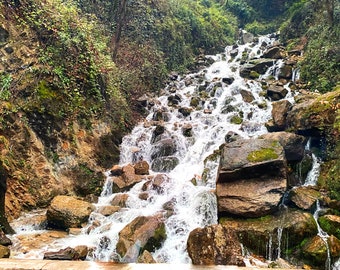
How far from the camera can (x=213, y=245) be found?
624cm

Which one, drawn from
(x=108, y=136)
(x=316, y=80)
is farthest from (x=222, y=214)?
(x=316, y=80)

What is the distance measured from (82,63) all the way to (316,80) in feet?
39.4

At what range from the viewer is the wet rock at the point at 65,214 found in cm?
868

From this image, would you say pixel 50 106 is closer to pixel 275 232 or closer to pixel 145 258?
pixel 145 258

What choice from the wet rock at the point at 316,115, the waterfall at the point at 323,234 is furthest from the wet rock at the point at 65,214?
the wet rock at the point at 316,115

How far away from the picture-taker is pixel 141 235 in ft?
26.1

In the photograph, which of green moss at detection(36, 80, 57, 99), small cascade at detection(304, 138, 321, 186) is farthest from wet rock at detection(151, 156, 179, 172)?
small cascade at detection(304, 138, 321, 186)

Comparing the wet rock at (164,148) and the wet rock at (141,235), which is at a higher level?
the wet rock at (164,148)

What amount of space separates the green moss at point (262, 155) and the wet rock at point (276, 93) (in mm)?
7521

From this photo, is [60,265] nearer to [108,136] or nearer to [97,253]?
[97,253]

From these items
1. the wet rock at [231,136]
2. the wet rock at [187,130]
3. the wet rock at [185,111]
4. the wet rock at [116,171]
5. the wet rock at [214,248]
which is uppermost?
the wet rock at [185,111]

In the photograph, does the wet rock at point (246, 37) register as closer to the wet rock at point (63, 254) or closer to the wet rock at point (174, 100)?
the wet rock at point (174, 100)

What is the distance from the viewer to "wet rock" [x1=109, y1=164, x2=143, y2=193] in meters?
11.0

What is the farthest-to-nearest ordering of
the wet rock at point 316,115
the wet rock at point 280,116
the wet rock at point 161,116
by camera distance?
the wet rock at point 161,116, the wet rock at point 280,116, the wet rock at point 316,115
